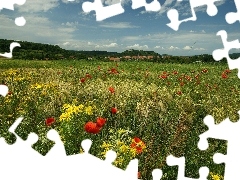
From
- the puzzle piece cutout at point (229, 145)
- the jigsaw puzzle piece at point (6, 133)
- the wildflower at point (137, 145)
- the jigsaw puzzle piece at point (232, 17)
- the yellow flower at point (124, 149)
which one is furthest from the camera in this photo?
the jigsaw puzzle piece at point (6, 133)

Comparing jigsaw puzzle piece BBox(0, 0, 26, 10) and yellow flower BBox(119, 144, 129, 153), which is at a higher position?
jigsaw puzzle piece BBox(0, 0, 26, 10)

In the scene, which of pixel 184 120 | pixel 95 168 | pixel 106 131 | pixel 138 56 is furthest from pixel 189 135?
pixel 138 56

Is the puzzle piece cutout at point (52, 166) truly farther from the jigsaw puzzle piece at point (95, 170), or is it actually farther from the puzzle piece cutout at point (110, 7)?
the puzzle piece cutout at point (110, 7)

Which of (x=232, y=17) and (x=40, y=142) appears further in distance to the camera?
(x=40, y=142)

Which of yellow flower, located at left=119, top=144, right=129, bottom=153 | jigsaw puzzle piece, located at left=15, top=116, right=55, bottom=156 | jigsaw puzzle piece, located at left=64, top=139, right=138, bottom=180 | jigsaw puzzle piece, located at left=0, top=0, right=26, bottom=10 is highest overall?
jigsaw puzzle piece, located at left=0, top=0, right=26, bottom=10

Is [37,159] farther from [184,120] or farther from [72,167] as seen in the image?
[184,120]

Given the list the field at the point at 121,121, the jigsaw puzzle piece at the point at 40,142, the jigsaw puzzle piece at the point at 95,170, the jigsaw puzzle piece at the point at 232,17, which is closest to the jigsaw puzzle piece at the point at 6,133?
the field at the point at 121,121

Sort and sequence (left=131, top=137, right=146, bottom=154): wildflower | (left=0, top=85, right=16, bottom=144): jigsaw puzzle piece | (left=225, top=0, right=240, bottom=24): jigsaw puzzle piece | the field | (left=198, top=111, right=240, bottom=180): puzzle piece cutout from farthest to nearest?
(left=0, top=85, right=16, bottom=144): jigsaw puzzle piece < the field < (left=131, top=137, right=146, bottom=154): wildflower < (left=225, top=0, right=240, bottom=24): jigsaw puzzle piece < (left=198, top=111, right=240, bottom=180): puzzle piece cutout

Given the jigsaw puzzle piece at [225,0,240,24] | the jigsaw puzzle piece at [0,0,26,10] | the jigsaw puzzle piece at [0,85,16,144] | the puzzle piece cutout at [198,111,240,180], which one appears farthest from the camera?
the jigsaw puzzle piece at [0,85,16,144]

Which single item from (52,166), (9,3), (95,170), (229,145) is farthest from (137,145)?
(9,3)

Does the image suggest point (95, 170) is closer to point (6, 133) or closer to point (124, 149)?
point (124, 149)

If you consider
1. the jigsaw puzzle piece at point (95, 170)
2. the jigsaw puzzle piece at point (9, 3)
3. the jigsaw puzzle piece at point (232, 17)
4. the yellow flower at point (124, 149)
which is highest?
the jigsaw puzzle piece at point (9, 3)
